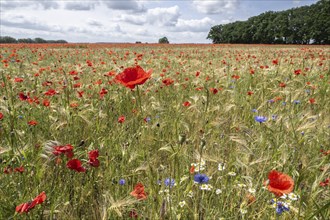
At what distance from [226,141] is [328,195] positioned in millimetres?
820

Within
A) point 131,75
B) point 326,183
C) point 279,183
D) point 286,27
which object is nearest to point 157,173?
point 131,75

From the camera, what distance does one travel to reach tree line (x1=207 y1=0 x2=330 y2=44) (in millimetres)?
56344

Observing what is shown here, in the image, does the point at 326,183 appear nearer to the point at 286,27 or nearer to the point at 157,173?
the point at 157,173

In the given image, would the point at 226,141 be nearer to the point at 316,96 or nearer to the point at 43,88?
the point at 316,96

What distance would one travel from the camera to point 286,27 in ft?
204

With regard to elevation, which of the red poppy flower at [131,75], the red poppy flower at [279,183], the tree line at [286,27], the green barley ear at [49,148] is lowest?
the red poppy flower at [279,183]

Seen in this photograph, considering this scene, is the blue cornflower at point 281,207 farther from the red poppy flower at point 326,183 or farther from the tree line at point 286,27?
the tree line at point 286,27

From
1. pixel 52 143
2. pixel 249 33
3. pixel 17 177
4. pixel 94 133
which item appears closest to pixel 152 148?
pixel 94 133

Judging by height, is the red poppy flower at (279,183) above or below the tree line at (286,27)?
below

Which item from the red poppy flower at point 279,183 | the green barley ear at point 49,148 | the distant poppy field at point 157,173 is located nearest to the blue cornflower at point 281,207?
the distant poppy field at point 157,173

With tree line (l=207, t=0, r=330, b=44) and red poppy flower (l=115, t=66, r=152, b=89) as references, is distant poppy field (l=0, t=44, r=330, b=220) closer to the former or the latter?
red poppy flower (l=115, t=66, r=152, b=89)

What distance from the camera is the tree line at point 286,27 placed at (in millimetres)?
56344

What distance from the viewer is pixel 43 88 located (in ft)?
13.3

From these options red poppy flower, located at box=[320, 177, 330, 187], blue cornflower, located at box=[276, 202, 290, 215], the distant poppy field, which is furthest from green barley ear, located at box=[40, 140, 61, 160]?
red poppy flower, located at box=[320, 177, 330, 187]
